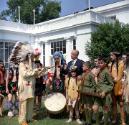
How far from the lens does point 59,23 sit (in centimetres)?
2884

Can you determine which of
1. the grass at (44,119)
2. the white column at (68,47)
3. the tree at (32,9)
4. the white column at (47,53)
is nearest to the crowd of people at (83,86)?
the grass at (44,119)

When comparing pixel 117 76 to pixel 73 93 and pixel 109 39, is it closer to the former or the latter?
pixel 73 93

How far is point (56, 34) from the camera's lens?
29.1 m

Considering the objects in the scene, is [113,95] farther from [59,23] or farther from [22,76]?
[59,23]

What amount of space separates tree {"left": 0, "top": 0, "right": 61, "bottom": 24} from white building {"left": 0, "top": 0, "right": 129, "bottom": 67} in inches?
915

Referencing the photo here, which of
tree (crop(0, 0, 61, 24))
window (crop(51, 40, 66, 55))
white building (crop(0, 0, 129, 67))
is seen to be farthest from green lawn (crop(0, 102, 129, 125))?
tree (crop(0, 0, 61, 24))

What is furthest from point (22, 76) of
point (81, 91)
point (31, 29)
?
point (31, 29)

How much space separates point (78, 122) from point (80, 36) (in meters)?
17.7

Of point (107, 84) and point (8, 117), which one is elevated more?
point (107, 84)

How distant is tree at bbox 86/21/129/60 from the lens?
2508cm

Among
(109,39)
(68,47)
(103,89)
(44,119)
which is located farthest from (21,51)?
(68,47)

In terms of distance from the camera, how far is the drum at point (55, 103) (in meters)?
9.70

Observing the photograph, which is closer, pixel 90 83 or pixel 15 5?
pixel 90 83

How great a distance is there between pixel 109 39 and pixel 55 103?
16342 millimetres
